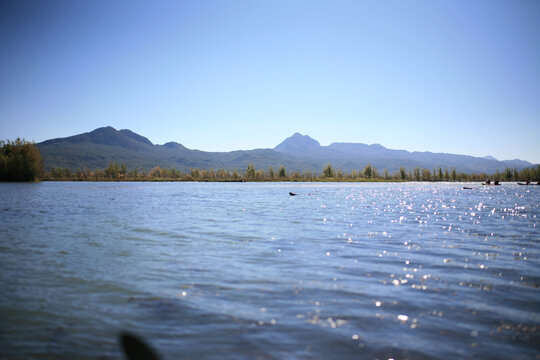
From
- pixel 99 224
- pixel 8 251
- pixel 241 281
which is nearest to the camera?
pixel 241 281

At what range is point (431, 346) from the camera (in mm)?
6047

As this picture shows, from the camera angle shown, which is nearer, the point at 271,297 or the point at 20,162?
the point at 271,297

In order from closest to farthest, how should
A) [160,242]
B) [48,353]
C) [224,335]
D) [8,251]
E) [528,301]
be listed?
1. [48,353]
2. [224,335]
3. [528,301]
4. [8,251]
5. [160,242]

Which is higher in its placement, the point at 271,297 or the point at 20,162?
the point at 20,162

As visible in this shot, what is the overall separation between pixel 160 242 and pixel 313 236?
8.74 meters

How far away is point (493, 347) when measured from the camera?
6016mm

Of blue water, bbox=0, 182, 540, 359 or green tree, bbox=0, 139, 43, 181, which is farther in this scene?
green tree, bbox=0, 139, 43, 181

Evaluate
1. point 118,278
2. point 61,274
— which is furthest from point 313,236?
point 61,274

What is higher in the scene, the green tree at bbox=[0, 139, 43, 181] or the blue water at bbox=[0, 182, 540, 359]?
the green tree at bbox=[0, 139, 43, 181]

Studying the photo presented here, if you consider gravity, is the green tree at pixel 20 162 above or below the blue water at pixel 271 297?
above

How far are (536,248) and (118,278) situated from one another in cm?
1922

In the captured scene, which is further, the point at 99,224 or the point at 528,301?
the point at 99,224

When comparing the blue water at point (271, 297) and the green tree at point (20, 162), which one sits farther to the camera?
the green tree at point (20, 162)

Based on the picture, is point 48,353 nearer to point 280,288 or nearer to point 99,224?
point 280,288
